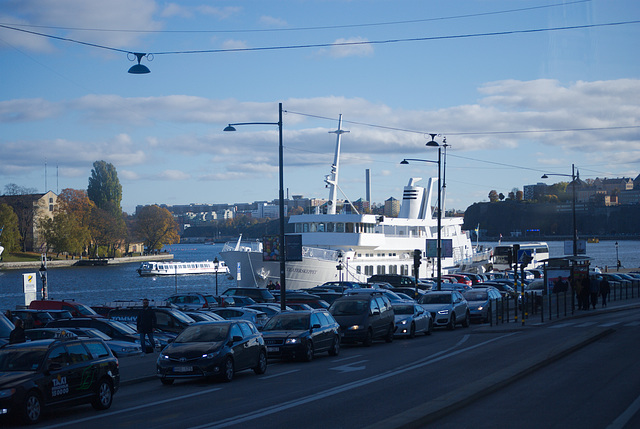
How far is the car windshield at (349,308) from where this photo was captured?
2698 centimetres

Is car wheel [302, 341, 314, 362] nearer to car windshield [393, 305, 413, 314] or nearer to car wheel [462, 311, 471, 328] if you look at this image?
car windshield [393, 305, 413, 314]

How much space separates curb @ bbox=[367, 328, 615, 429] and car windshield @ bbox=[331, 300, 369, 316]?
7.58 metres

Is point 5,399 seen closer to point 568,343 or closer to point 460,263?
point 568,343

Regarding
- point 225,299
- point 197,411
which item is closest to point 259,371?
point 197,411

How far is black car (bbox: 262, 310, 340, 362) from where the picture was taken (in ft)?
71.4

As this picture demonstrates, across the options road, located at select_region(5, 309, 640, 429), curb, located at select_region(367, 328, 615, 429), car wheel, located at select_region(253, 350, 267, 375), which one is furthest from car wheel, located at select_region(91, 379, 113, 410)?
curb, located at select_region(367, 328, 615, 429)

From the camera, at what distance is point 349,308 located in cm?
2723

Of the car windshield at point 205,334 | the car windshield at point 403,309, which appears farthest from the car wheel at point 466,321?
the car windshield at point 205,334

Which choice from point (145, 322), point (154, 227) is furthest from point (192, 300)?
point (154, 227)

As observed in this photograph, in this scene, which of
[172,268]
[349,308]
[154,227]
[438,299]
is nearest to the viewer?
[349,308]

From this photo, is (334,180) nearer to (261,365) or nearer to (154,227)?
(261,365)

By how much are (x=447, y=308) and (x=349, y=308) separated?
29.5 feet

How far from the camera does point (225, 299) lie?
39.7 metres

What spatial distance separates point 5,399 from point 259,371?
8439 mm
